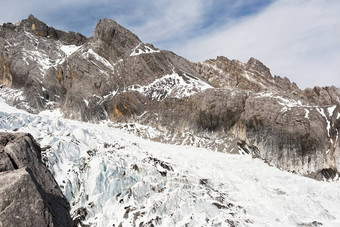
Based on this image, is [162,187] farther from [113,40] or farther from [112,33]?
[112,33]

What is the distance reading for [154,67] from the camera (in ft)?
300

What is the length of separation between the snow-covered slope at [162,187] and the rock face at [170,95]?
536 inches

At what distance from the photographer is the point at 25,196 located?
1772 cm

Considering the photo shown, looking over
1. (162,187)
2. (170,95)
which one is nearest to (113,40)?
(170,95)

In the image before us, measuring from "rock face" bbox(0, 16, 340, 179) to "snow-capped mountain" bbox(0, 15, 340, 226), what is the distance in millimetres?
279

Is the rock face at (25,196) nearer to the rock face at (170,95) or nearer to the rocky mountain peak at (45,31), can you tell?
the rock face at (170,95)

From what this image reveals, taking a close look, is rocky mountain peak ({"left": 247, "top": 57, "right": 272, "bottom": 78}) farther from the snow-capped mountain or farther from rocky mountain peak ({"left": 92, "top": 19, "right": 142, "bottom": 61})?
rocky mountain peak ({"left": 92, "top": 19, "right": 142, "bottom": 61})

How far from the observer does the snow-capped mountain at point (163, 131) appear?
1594 inches

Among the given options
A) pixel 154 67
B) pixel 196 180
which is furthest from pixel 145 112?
pixel 196 180

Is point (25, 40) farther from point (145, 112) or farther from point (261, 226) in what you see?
point (261, 226)

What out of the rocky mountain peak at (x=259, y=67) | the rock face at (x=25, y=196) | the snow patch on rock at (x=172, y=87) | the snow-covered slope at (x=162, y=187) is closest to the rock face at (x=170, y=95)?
the snow patch on rock at (x=172, y=87)

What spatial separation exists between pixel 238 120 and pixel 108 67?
39.8 metres

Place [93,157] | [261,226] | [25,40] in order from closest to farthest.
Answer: [261,226] → [93,157] → [25,40]

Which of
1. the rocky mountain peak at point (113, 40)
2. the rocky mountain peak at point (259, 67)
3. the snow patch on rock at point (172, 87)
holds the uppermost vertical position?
the rocky mountain peak at point (113, 40)
